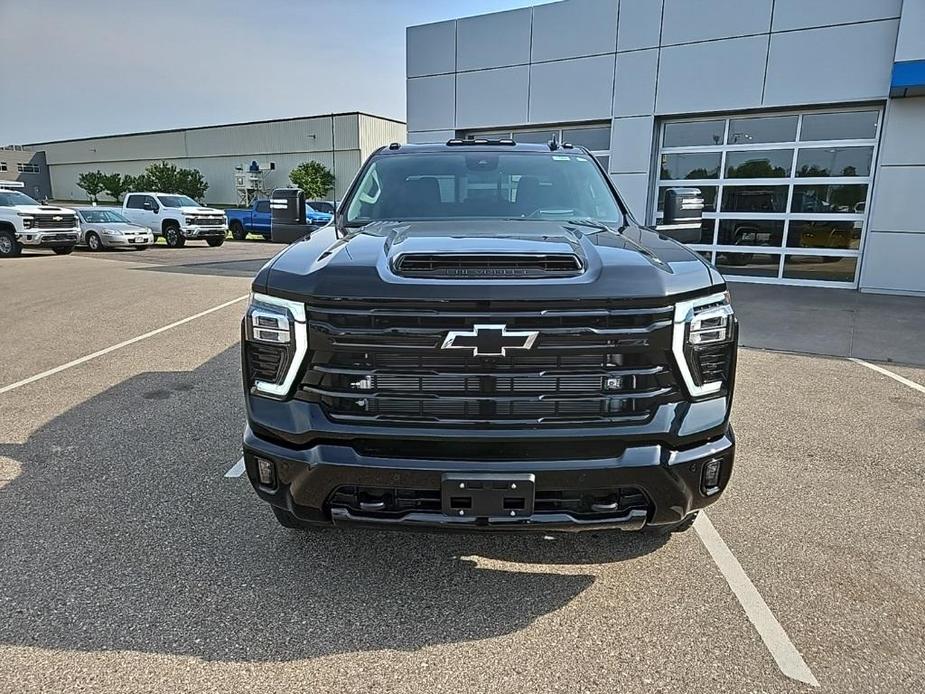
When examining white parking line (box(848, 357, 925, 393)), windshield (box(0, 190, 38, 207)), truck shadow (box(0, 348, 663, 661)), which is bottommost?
truck shadow (box(0, 348, 663, 661))

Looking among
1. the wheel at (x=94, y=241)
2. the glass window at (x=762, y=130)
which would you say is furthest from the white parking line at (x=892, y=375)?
the wheel at (x=94, y=241)

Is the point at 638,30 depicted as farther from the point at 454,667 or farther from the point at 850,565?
the point at 454,667

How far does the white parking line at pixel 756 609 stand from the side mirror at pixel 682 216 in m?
1.66

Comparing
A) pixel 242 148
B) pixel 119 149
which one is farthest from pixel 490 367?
pixel 119 149

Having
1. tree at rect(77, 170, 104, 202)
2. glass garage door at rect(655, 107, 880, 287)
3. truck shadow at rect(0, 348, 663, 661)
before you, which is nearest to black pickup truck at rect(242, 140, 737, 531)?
truck shadow at rect(0, 348, 663, 661)

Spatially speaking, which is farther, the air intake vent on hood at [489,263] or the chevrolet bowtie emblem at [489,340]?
the air intake vent on hood at [489,263]

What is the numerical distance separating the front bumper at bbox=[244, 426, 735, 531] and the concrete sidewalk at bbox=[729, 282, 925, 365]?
18.9 ft

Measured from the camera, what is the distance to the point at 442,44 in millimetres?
15492

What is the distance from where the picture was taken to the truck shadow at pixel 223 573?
7.78 feet

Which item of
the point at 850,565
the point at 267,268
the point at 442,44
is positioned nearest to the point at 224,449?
the point at 267,268

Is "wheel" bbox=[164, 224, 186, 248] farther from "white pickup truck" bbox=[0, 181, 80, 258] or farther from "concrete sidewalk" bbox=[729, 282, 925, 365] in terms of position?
"concrete sidewalk" bbox=[729, 282, 925, 365]

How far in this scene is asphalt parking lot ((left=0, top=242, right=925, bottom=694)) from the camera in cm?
220

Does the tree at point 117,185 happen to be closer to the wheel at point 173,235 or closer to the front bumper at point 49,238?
the wheel at point 173,235

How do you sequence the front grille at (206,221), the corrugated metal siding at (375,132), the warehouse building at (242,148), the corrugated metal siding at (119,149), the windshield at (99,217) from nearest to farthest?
the windshield at (99,217) → the front grille at (206,221) → the corrugated metal siding at (375,132) → the warehouse building at (242,148) → the corrugated metal siding at (119,149)
